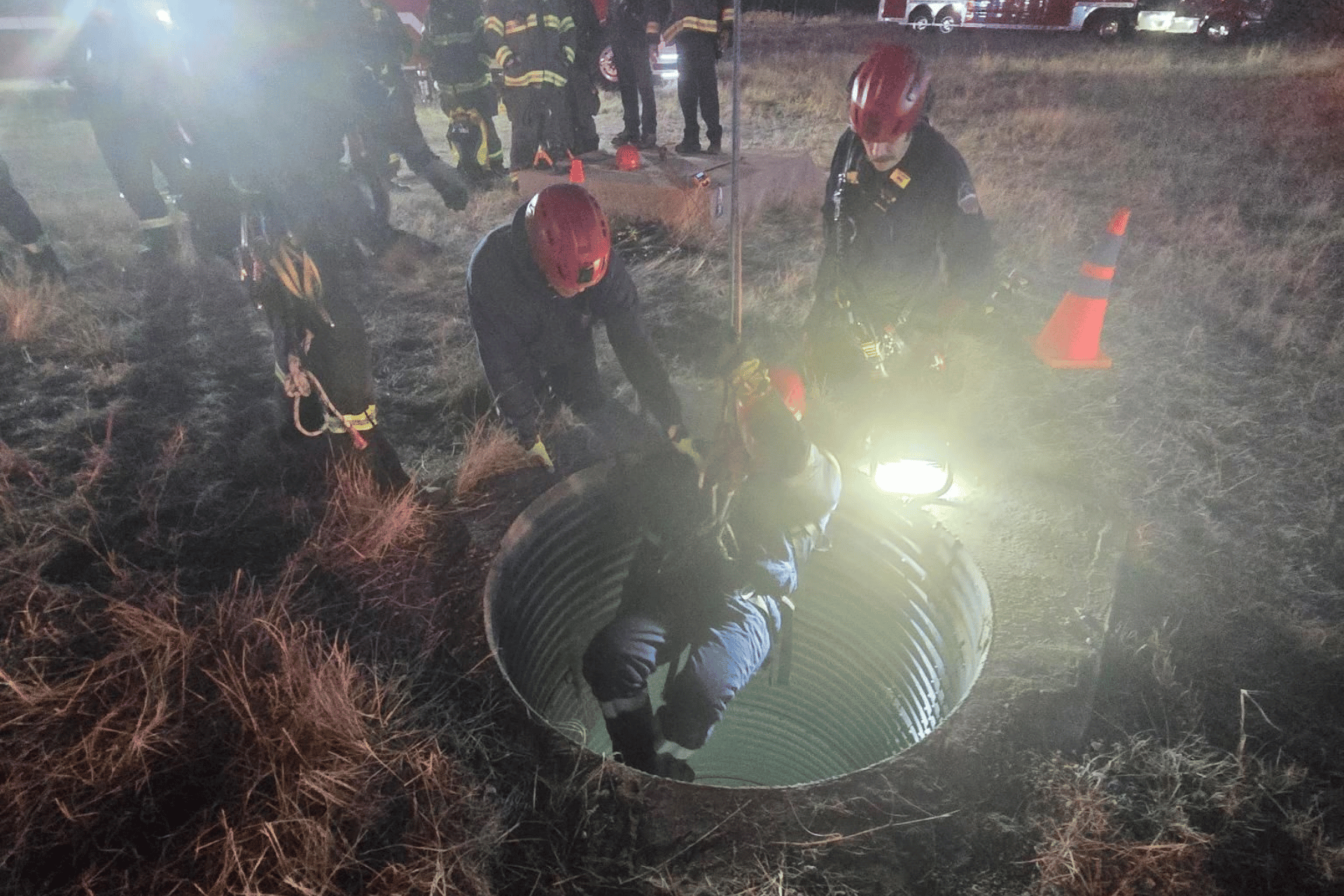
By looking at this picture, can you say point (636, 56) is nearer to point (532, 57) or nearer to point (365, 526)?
point (532, 57)

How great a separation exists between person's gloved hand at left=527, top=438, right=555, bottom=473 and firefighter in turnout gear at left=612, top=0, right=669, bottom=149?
4.96m

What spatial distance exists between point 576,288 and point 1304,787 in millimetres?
2714

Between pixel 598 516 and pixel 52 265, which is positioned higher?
pixel 52 265

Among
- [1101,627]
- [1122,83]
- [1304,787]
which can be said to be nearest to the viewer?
[1304,787]

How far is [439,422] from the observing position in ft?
11.7

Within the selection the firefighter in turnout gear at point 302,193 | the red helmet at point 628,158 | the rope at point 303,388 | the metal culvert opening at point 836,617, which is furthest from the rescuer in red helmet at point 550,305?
the red helmet at point 628,158

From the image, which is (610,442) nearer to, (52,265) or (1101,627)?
(1101,627)

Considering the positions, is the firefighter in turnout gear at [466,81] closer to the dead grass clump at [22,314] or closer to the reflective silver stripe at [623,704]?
the dead grass clump at [22,314]

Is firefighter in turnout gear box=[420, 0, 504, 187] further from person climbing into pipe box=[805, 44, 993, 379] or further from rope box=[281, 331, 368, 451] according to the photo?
rope box=[281, 331, 368, 451]

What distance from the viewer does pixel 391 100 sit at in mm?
5453

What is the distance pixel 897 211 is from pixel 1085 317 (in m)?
1.49

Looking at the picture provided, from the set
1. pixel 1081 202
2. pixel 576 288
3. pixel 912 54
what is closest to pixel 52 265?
pixel 576 288

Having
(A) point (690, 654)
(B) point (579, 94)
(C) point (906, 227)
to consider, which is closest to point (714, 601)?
(A) point (690, 654)

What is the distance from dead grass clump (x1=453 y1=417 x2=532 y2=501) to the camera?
9.27 ft
